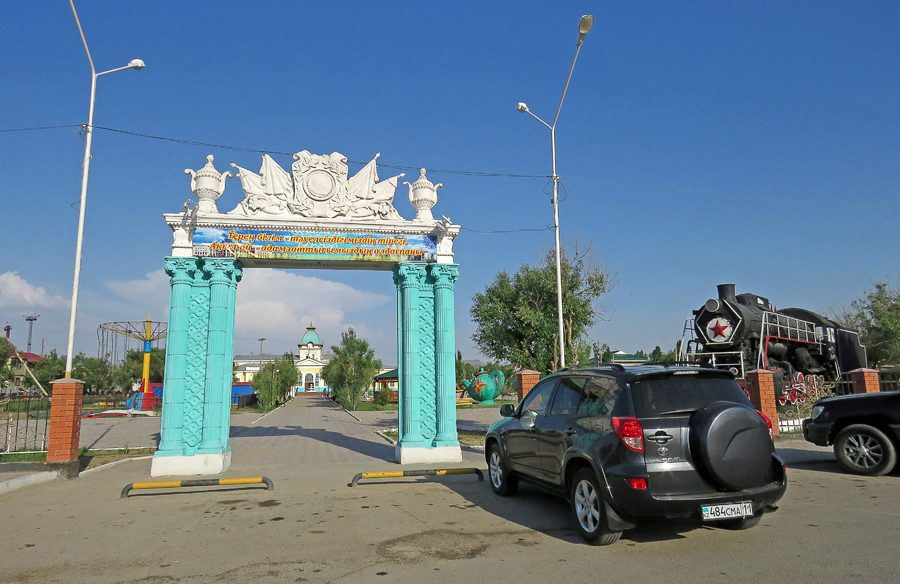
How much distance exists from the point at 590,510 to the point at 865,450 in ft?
21.4

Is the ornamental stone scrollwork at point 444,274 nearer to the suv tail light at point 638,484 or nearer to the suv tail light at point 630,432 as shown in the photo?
the suv tail light at point 630,432

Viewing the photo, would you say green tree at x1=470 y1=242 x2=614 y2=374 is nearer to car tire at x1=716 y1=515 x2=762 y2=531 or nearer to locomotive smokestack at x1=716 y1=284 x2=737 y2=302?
locomotive smokestack at x1=716 y1=284 x2=737 y2=302

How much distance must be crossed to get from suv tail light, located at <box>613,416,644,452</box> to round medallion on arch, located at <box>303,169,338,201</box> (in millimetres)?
8875

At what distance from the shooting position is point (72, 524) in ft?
22.2

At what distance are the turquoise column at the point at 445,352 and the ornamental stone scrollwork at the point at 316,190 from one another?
1.70 m

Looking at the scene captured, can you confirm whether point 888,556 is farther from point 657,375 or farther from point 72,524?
point 72,524

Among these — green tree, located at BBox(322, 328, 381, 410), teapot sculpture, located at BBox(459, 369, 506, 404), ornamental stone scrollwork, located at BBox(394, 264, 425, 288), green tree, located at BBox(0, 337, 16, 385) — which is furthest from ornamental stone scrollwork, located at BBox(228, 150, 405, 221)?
green tree, located at BBox(0, 337, 16, 385)

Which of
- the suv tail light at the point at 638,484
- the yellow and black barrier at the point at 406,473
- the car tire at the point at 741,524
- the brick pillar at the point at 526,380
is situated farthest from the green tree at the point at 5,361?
the car tire at the point at 741,524

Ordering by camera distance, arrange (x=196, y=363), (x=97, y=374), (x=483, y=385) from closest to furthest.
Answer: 1. (x=196, y=363)
2. (x=483, y=385)
3. (x=97, y=374)

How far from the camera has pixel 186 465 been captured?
1080cm

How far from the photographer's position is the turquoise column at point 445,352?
1208 centimetres

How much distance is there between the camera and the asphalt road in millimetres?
4695

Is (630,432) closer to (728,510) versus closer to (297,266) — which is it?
(728,510)

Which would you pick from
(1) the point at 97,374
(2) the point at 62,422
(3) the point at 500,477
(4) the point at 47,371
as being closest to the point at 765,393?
(3) the point at 500,477
